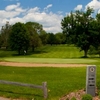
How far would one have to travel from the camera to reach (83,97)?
37.0 feet

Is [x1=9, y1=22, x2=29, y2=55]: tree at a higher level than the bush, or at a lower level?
higher

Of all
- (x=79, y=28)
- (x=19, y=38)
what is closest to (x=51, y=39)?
(x=19, y=38)

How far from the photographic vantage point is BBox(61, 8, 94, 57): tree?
51509 millimetres

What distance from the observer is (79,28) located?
52406mm

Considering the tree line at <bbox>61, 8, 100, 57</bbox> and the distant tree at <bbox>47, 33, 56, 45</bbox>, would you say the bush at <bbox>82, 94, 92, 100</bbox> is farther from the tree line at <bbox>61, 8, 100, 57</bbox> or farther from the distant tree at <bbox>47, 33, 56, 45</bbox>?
the distant tree at <bbox>47, 33, 56, 45</bbox>

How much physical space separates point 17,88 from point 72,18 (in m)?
39.7

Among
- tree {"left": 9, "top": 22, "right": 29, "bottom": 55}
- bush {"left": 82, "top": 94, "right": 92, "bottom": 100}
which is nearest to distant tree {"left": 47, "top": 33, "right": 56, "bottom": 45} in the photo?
tree {"left": 9, "top": 22, "right": 29, "bottom": 55}

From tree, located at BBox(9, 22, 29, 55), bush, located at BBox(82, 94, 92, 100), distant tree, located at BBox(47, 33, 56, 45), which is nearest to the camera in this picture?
bush, located at BBox(82, 94, 92, 100)

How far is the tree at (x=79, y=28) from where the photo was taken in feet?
169

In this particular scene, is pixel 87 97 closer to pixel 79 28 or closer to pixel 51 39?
pixel 79 28

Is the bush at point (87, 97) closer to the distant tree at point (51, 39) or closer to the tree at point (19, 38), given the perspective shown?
the tree at point (19, 38)

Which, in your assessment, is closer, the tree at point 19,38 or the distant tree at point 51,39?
the tree at point 19,38

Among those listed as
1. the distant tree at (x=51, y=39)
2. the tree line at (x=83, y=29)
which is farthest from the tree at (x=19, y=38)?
the distant tree at (x=51, y=39)

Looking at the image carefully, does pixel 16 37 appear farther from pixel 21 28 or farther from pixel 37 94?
pixel 37 94
